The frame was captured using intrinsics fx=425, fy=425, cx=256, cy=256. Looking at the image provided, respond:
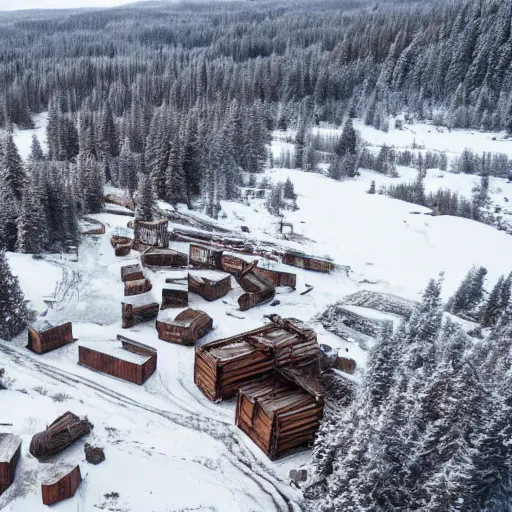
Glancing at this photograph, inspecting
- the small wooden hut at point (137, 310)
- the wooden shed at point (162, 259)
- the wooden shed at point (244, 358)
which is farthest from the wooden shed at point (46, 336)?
the wooden shed at point (162, 259)

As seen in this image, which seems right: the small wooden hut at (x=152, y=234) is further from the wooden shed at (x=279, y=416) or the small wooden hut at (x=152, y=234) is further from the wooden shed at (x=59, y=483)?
the wooden shed at (x=59, y=483)

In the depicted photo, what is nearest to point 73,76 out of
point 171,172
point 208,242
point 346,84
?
point 346,84

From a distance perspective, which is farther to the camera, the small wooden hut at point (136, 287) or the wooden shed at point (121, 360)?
the small wooden hut at point (136, 287)

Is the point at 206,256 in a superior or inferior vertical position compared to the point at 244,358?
inferior

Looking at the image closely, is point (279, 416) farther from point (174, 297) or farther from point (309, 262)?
point (309, 262)

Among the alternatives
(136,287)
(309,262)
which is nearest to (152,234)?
(136,287)

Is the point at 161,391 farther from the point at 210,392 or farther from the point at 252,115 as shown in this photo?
the point at 252,115
